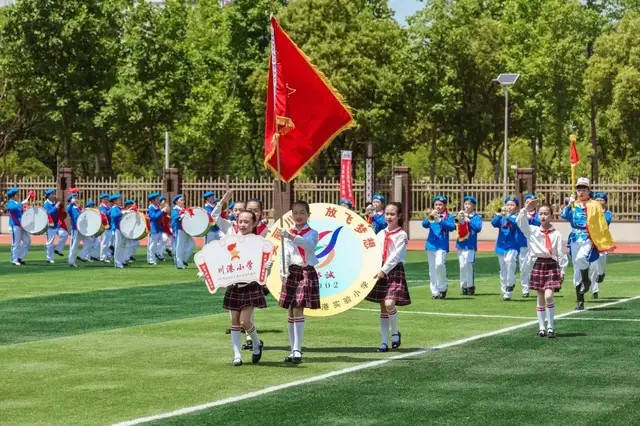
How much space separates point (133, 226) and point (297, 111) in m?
15.7

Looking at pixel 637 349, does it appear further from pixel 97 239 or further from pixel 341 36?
pixel 341 36

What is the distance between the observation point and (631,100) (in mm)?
56031

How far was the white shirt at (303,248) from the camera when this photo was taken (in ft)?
41.2

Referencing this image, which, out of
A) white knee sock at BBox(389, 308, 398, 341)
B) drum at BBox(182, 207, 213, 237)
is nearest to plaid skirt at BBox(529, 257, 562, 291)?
white knee sock at BBox(389, 308, 398, 341)

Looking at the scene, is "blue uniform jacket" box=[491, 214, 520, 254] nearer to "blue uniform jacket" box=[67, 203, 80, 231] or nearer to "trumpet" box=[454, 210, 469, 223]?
"trumpet" box=[454, 210, 469, 223]

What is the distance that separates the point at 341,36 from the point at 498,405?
47.5m

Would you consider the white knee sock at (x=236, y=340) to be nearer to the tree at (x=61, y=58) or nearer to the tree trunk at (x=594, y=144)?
the tree at (x=61, y=58)

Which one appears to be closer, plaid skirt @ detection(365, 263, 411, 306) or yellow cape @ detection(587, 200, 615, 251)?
plaid skirt @ detection(365, 263, 411, 306)

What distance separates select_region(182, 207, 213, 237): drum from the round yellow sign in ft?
50.7

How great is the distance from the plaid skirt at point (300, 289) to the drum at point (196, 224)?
17120 mm

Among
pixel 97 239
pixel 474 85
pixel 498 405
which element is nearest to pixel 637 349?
pixel 498 405

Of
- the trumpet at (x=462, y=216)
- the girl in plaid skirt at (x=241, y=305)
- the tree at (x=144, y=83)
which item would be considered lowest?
the girl in plaid skirt at (x=241, y=305)

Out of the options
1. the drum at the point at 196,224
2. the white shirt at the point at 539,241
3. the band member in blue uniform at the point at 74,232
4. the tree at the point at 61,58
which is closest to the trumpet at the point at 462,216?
the white shirt at the point at 539,241

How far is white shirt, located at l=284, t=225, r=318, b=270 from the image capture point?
494 inches
